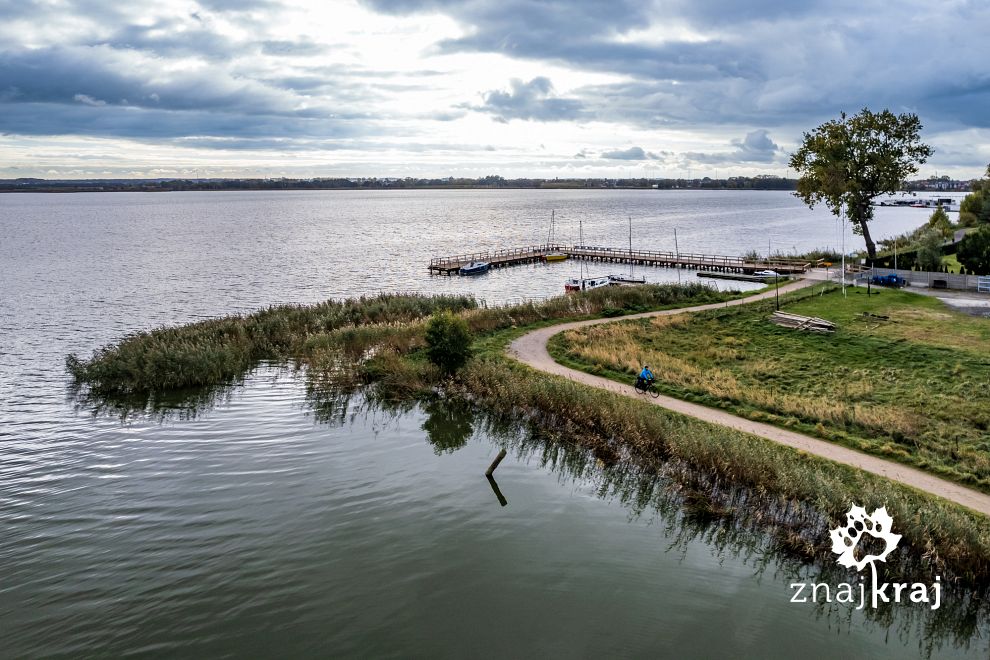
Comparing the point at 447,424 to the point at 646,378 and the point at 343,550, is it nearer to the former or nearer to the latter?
the point at 646,378

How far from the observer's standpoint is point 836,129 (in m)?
60.2

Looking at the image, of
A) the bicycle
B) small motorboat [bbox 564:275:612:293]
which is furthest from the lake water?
small motorboat [bbox 564:275:612:293]

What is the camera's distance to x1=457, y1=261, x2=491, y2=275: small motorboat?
252 ft

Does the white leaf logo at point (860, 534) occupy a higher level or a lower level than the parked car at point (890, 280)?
lower

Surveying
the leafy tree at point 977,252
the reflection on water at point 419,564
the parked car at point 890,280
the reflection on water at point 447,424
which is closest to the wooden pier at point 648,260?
the parked car at point 890,280

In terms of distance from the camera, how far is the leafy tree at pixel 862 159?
58594 millimetres

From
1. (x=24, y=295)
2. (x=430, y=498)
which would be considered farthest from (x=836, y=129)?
(x=24, y=295)

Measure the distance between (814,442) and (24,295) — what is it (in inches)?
2650

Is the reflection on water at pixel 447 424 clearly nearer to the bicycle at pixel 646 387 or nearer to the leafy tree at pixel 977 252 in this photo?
Result: the bicycle at pixel 646 387

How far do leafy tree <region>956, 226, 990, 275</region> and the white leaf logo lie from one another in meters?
46.7

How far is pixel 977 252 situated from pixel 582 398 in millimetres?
44616

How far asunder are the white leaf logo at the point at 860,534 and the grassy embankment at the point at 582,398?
403 millimetres

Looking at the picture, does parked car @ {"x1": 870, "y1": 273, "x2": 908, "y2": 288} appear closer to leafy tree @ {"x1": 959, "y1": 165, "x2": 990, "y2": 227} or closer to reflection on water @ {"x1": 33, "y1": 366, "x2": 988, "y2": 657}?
reflection on water @ {"x1": 33, "y1": 366, "x2": 988, "y2": 657}

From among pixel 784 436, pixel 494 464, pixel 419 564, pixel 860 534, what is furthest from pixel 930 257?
pixel 419 564
